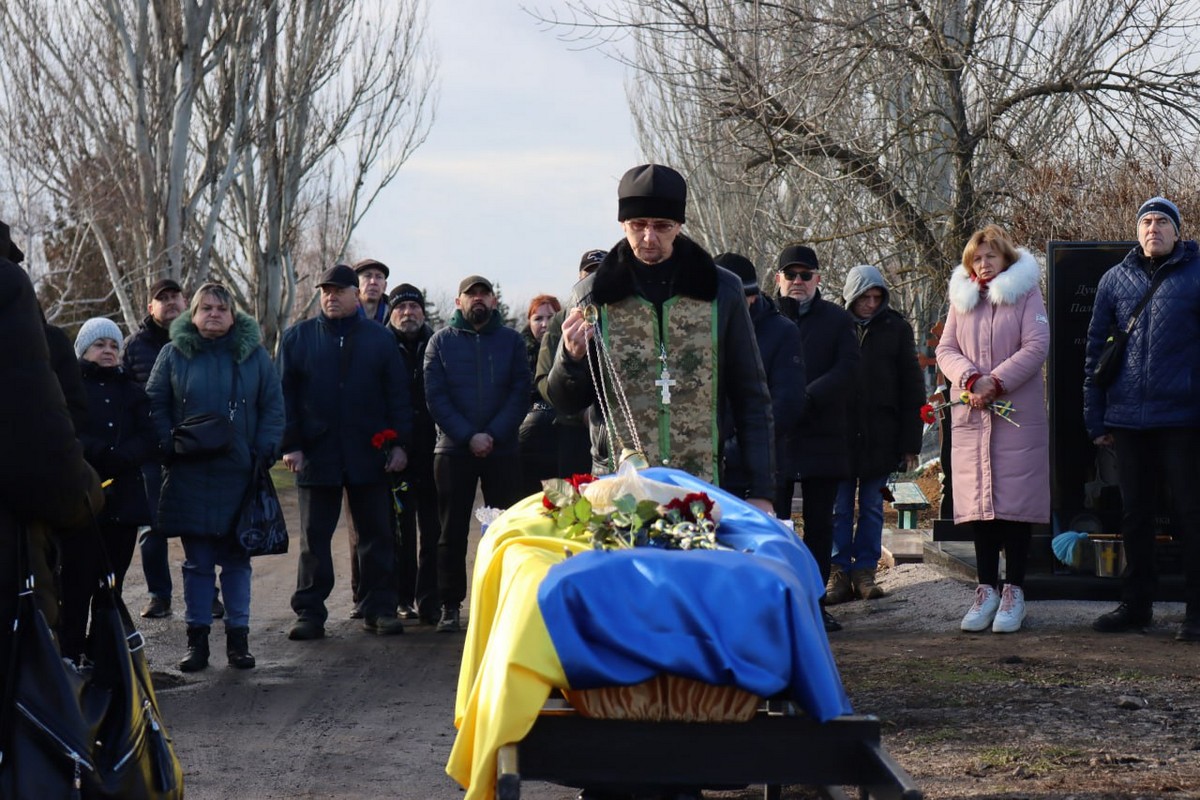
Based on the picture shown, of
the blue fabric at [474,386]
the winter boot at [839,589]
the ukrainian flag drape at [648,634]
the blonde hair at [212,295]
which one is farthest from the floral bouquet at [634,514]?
the winter boot at [839,589]

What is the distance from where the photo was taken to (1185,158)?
46.0 ft

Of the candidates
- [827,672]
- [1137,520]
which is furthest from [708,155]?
[827,672]

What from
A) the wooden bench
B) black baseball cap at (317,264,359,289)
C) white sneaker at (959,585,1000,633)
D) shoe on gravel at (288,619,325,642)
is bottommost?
shoe on gravel at (288,619,325,642)

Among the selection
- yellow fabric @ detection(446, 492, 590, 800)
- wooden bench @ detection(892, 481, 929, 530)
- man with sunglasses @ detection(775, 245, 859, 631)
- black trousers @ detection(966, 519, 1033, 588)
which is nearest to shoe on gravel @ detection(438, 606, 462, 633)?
man with sunglasses @ detection(775, 245, 859, 631)

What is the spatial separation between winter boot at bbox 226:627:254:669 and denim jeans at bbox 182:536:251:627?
0.06 m

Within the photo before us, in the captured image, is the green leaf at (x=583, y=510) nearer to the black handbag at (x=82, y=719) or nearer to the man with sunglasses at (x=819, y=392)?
the black handbag at (x=82, y=719)

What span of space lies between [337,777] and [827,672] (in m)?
2.88

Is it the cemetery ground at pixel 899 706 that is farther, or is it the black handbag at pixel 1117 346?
the black handbag at pixel 1117 346

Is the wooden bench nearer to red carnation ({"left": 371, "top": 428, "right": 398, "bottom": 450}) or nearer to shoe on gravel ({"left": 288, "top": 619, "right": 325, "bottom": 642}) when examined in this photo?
red carnation ({"left": 371, "top": 428, "right": 398, "bottom": 450})

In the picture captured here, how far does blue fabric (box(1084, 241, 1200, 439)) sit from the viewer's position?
326 inches

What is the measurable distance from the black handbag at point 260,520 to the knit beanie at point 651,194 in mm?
3748

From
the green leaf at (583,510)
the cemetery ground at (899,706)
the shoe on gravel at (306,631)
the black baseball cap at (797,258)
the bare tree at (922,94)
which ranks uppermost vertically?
the bare tree at (922,94)

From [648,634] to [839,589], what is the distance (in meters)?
7.07

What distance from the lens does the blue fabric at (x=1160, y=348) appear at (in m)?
8.28
